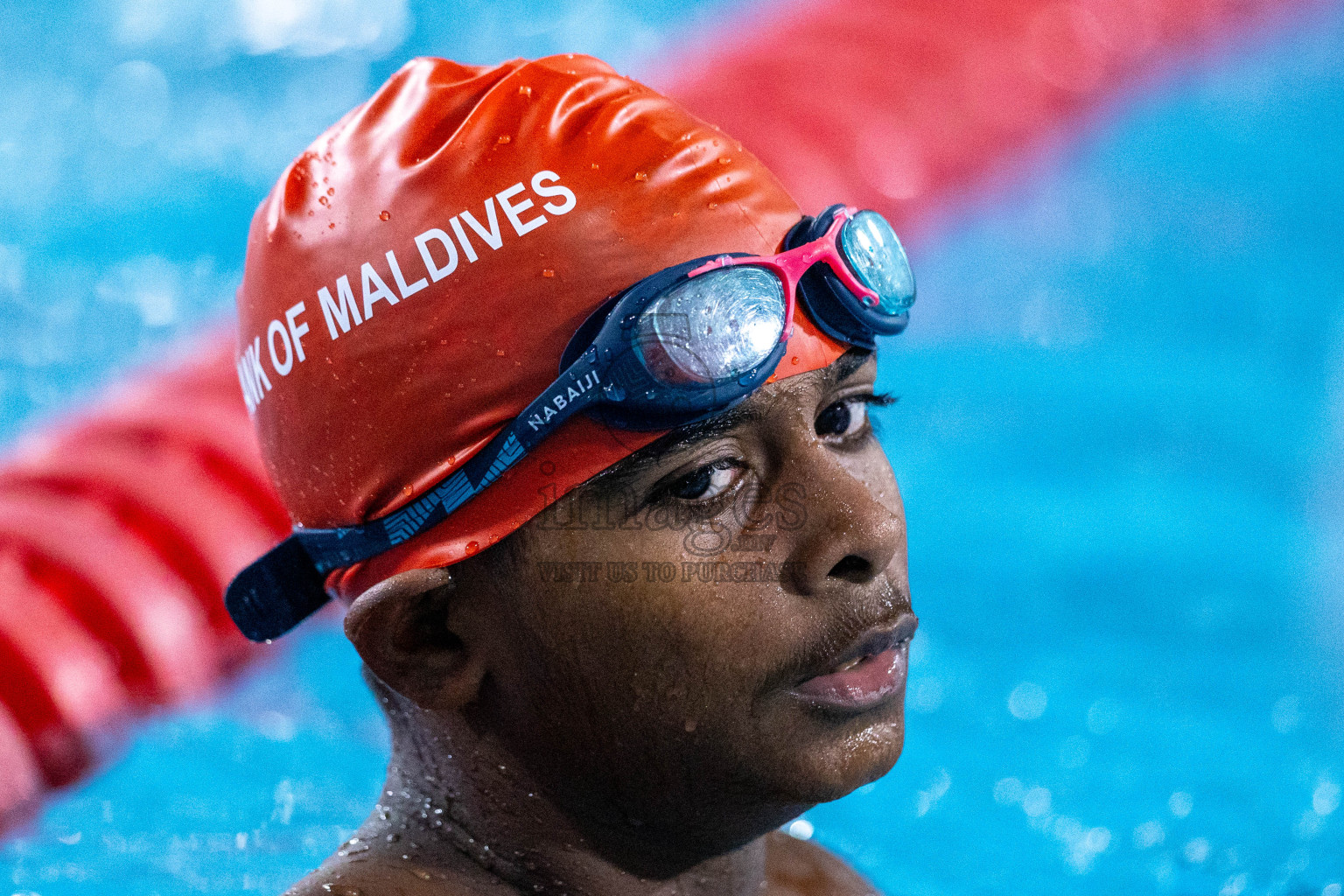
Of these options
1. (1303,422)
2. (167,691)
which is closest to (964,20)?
(1303,422)

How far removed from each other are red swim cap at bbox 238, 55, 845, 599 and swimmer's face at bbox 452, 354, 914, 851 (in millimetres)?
72

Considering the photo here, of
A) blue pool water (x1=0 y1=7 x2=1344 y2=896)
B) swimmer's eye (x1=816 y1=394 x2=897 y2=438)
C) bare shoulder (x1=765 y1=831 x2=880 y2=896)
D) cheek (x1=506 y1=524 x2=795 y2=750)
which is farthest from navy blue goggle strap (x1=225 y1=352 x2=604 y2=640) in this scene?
blue pool water (x1=0 y1=7 x2=1344 y2=896)

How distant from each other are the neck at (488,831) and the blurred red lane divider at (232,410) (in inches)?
64.3

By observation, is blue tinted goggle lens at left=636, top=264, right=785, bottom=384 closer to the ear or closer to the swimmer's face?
the swimmer's face

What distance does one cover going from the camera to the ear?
1.71m

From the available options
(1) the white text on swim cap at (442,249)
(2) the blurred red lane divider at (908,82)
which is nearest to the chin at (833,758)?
(1) the white text on swim cap at (442,249)

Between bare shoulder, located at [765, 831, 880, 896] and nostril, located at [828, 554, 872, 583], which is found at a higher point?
nostril, located at [828, 554, 872, 583]

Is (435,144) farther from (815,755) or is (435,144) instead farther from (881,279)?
(815,755)

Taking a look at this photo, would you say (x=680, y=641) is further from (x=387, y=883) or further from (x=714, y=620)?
(x=387, y=883)

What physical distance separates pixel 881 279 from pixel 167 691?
7.55 ft

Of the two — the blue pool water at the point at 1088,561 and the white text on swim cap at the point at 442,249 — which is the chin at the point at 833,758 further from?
the blue pool water at the point at 1088,561

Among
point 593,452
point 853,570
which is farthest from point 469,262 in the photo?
point 853,570

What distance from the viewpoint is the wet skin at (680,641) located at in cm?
163

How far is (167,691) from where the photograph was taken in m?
3.37
